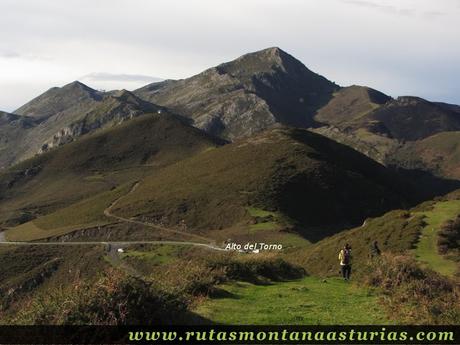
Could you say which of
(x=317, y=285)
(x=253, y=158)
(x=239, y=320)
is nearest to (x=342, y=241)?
(x=317, y=285)

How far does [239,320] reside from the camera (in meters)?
16.2

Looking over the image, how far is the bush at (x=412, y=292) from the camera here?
606 inches

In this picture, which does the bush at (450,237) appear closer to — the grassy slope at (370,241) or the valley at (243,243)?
the valley at (243,243)

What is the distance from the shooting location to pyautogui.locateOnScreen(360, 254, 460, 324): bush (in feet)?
50.5

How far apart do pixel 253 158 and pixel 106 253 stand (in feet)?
211

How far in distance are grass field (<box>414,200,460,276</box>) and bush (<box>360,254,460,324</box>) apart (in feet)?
35.9

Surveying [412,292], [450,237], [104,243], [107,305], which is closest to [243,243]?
[104,243]

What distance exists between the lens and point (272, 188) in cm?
13550

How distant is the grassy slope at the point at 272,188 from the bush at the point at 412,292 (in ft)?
287

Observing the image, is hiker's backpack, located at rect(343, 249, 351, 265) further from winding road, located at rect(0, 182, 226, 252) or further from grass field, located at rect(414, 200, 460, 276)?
winding road, located at rect(0, 182, 226, 252)

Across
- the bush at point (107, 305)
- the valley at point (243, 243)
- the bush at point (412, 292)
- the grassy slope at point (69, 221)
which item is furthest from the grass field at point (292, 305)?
the grassy slope at point (69, 221)

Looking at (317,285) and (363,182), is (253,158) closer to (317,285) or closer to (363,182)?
(363,182)

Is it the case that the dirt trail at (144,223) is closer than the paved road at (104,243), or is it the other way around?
the paved road at (104,243)

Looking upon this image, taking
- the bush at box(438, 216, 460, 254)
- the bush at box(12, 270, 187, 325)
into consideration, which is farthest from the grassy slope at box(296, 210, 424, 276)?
the bush at box(12, 270, 187, 325)
